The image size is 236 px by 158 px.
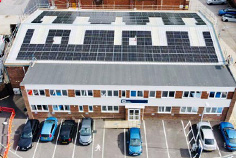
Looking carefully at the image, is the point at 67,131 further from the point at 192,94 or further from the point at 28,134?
the point at 192,94

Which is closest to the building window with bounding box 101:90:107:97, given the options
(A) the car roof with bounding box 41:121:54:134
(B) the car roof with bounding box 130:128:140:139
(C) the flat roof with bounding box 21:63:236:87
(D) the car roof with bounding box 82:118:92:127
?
(C) the flat roof with bounding box 21:63:236:87

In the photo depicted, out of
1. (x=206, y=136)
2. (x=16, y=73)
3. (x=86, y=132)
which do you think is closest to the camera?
(x=206, y=136)

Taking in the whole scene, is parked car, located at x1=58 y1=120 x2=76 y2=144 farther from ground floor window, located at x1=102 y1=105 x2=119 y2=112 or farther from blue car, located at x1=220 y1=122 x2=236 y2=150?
blue car, located at x1=220 y1=122 x2=236 y2=150

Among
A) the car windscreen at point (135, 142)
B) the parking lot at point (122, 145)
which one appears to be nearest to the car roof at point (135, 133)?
the car windscreen at point (135, 142)

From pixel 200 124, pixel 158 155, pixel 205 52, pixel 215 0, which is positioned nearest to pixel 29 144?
pixel 158 155

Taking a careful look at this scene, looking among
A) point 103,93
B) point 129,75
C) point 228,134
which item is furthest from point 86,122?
point 228,134

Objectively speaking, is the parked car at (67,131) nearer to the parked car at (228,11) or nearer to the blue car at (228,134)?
the blue car at (228,134)
